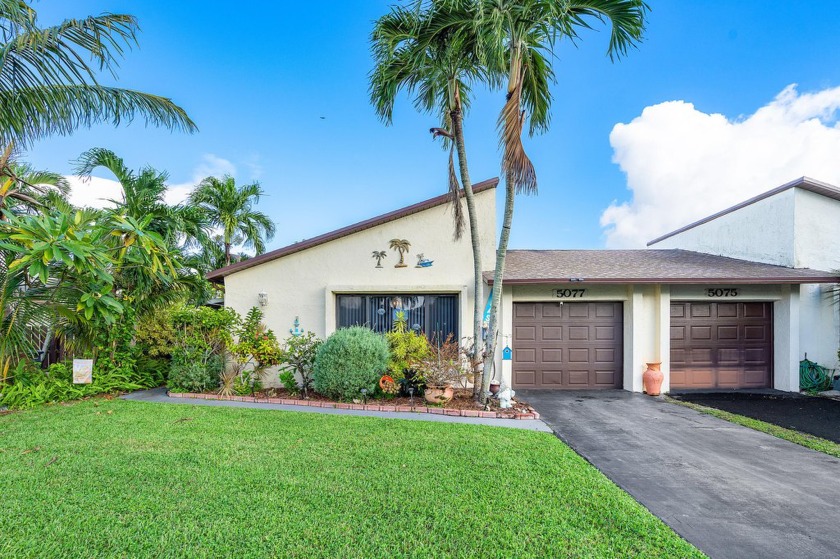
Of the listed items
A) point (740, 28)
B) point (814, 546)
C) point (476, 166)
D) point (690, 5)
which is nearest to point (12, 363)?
point (476, 166)

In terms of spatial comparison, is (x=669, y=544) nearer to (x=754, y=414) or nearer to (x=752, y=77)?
(x=754, y=414)

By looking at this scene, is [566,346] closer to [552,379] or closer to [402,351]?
[552,379]

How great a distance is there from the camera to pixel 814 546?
290 centimetres

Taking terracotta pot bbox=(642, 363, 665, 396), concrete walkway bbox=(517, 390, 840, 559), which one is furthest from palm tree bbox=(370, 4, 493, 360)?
terracotta pot bbox=(642, 363, 665, 396)

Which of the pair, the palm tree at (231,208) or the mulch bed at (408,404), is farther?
the palm tree at (231,208)

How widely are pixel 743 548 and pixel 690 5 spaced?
12.6 meters

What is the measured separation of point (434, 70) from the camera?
7.44 metres

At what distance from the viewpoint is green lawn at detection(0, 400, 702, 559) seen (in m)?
2.72

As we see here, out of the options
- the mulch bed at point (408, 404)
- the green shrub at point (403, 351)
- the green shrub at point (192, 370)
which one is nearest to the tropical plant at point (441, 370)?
the green shrub at point (403, 351)

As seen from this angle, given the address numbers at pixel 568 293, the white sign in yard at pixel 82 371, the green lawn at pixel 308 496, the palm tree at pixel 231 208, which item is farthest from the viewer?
the palm tree at pixel 231 208

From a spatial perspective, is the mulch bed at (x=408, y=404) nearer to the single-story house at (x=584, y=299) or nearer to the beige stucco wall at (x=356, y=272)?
the beige stucco wall at (x=356, y=272)

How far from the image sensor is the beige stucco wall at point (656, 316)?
9.16 meters

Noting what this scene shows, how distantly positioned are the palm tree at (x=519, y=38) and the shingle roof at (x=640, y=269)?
263 centimetres

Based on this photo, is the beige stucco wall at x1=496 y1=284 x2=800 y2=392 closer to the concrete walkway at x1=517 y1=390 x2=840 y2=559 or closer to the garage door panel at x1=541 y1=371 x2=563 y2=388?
the garage door panel at x1=541 y1=371 x2=563 y2=388
